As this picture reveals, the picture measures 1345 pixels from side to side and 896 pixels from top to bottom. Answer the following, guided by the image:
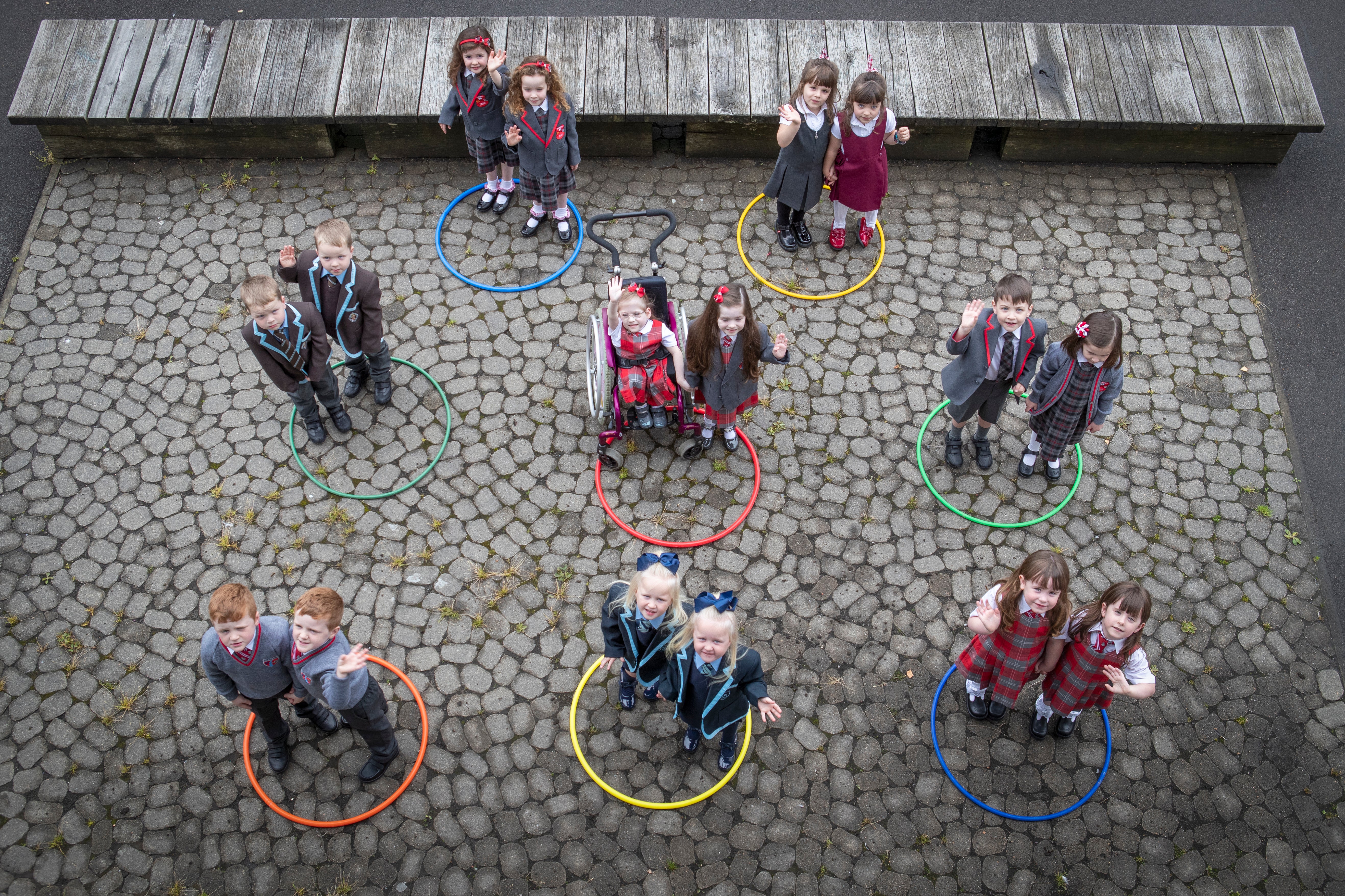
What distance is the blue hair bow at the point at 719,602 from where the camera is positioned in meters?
4.69

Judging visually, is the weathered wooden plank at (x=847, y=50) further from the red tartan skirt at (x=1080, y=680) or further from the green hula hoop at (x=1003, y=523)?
the red tartan skirt at (x=1080, y=680)

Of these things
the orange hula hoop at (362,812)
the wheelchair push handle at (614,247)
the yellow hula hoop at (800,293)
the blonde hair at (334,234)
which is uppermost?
the yellow hula hoop at (800,293)

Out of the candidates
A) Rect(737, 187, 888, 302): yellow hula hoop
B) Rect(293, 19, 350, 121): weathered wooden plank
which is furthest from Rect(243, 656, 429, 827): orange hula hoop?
Rect(293, 19, 350, 121): weathered wooden plank

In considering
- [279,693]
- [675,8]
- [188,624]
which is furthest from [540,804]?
[675,8]

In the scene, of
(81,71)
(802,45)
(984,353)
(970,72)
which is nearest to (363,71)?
(81,71)

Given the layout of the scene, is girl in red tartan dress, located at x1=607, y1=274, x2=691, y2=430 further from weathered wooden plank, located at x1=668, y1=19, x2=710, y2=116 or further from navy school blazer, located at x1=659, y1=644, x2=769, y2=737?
weathered wooden plank, located at x1=668, y1=19, x2=710, y2=116

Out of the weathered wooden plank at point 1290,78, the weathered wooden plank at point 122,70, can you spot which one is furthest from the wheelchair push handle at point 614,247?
the weathered wooden plank at point 1290,78

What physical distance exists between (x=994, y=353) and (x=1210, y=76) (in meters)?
5.16

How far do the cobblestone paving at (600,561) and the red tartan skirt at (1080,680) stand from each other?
527mm

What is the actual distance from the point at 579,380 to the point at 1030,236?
458 cm

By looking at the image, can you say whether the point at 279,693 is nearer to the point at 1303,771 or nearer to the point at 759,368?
the point at 759,368

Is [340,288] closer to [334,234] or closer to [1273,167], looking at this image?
[334,234]

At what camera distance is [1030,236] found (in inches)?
336

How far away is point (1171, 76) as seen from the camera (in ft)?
29.4
